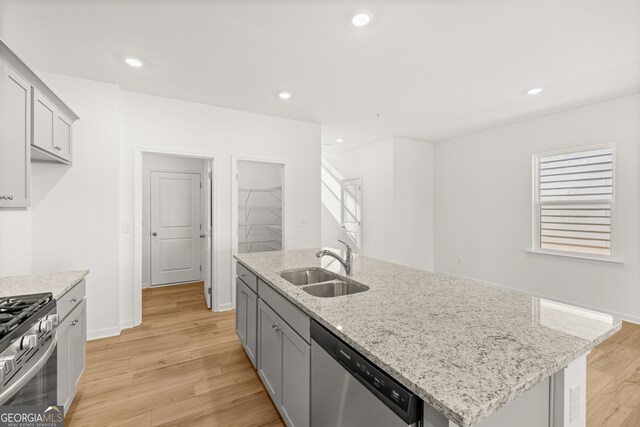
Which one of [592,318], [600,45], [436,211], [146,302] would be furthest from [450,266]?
[146,302]

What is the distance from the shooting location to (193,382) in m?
2.15

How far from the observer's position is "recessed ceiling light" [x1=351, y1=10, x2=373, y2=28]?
1944 millimetres

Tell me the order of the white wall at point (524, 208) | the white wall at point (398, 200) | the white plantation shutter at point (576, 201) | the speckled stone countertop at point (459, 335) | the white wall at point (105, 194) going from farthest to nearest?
the white wall at point (398, 200) → the white plantation shutter at point (576, 201) → the white wall at point (524, 208) → the white wall at point (105, 194) → the speckled stone countertop at point (459, 335)

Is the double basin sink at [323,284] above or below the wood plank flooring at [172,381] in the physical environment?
above

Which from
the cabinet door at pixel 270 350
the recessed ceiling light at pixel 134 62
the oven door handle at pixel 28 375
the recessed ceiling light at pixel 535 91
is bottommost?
the cabinet door at pixel 270 350

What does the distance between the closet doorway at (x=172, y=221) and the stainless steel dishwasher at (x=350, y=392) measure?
12.7 feet

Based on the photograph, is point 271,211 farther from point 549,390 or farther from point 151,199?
point 549,390

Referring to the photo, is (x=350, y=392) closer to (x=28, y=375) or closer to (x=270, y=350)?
(x=270, y=350)

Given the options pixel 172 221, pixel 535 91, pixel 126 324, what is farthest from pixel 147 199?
pixel 535 91

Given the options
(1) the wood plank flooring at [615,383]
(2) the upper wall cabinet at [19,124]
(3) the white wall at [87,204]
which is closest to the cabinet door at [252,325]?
(2) the upper wall cabinet at [19,124]

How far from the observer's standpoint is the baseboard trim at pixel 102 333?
2.84 metres

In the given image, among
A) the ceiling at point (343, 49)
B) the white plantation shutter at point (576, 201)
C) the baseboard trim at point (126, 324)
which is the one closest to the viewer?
the ceiling at point (343, 49)

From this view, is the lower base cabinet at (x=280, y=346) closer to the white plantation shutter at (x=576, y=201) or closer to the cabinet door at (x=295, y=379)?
the cabinet door at (x=295, y=379)

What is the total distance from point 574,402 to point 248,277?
197cm
